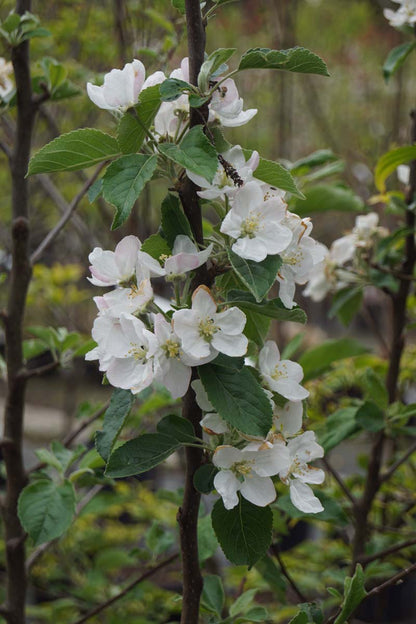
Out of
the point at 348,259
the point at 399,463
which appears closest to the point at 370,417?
the point at 399,463

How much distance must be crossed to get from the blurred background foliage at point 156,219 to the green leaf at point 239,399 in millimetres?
318

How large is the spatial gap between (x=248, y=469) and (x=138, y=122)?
13.5 inches

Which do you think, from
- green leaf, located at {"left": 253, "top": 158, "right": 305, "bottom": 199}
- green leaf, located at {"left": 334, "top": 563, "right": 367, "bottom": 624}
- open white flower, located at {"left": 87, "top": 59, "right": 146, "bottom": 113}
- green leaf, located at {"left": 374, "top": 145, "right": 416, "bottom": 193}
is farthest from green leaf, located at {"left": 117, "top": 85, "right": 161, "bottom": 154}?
green leaf, located at {"left": 374, "top": 145, "right": 416, "bottom": 193}

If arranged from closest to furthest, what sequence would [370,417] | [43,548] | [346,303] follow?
1. [370,417]
2. [43,548]
3. [346,303]

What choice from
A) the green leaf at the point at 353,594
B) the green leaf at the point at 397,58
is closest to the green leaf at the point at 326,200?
the green leaf at the point at 397,58

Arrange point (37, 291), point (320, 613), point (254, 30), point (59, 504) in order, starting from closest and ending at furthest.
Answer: point (320, 613) → point (59, 504) → point (37, 291) → point (254, 30)

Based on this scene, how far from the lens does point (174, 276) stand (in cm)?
65

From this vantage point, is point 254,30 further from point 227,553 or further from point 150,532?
point 227,553

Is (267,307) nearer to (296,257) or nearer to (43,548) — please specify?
(296,257)

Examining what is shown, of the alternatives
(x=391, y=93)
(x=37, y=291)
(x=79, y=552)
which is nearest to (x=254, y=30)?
Answer: (x=391, y=93)

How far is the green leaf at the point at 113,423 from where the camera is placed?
0.67 meters

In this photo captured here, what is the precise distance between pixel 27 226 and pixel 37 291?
4.16ft

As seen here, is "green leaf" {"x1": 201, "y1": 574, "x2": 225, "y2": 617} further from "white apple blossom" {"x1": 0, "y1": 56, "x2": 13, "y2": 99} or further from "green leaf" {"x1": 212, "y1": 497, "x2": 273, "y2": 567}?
"white apple blossom" {"x1": 0, "y1": 56, "x2": 13, "y2": 99}

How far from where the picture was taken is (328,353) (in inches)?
48.2
